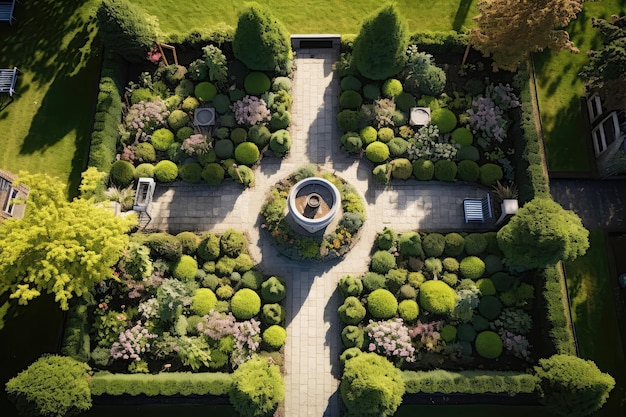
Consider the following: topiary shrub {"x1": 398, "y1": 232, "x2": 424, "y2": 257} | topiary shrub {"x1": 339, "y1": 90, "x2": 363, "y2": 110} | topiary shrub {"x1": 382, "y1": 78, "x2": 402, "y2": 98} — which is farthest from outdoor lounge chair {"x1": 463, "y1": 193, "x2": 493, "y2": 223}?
topiary shrub {"x1": 339, "y1": 90, "x2": 363, "y2": 110}

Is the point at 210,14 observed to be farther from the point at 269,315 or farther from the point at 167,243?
the point at 269,315

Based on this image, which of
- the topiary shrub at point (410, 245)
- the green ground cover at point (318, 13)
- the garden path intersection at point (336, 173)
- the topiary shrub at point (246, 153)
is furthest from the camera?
the green ground cover at point (318, 13)

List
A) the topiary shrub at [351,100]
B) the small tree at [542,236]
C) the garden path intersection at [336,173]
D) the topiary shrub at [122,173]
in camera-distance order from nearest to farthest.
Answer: the small tree at [542,236]
the garden path intersection at [336,173]
the topiary shrub at [122,173]
the topiary shrub at [351,100]

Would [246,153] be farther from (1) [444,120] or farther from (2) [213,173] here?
(1) [444,120]

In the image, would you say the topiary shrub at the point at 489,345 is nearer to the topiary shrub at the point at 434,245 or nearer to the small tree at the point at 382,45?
the topiary shrub at the point at 434,245

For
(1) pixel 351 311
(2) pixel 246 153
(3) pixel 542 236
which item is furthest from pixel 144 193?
(3) pixel 542 236

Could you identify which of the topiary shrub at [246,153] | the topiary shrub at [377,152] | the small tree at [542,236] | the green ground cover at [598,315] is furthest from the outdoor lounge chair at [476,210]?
the topiary shrub at [246,153]
